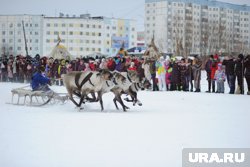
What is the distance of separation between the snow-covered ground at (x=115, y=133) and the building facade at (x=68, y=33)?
10714 centimetres

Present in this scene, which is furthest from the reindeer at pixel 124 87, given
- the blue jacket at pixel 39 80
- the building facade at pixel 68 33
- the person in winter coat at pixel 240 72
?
the building facade at pixel 68 33

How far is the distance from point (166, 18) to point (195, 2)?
8.41 m

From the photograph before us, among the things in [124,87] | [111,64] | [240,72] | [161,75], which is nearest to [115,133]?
[124,87]

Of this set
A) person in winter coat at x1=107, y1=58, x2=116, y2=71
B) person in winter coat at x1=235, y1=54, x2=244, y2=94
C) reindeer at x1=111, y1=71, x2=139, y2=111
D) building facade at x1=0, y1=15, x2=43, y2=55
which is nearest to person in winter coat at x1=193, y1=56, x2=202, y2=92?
person in winter coat at x1=235, y1=54, x2=244, y2=94

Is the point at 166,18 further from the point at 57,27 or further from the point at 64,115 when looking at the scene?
the point at 64,115

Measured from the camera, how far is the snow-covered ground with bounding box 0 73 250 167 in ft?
25.2

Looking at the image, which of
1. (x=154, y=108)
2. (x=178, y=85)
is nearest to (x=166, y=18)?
(x=178, y=85)

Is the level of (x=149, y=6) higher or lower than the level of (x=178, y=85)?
higher

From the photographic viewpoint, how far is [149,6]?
125938 millimetres

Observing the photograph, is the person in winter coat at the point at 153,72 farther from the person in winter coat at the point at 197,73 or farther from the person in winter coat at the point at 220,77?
the person in winter coat at the point at 220,77

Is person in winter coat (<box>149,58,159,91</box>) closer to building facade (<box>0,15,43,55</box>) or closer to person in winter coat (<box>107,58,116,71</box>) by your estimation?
person in winter coat (<box>107,58,116,71</box>)

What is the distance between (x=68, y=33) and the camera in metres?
125

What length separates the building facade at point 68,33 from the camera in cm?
12450

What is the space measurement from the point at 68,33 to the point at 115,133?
117 meters
